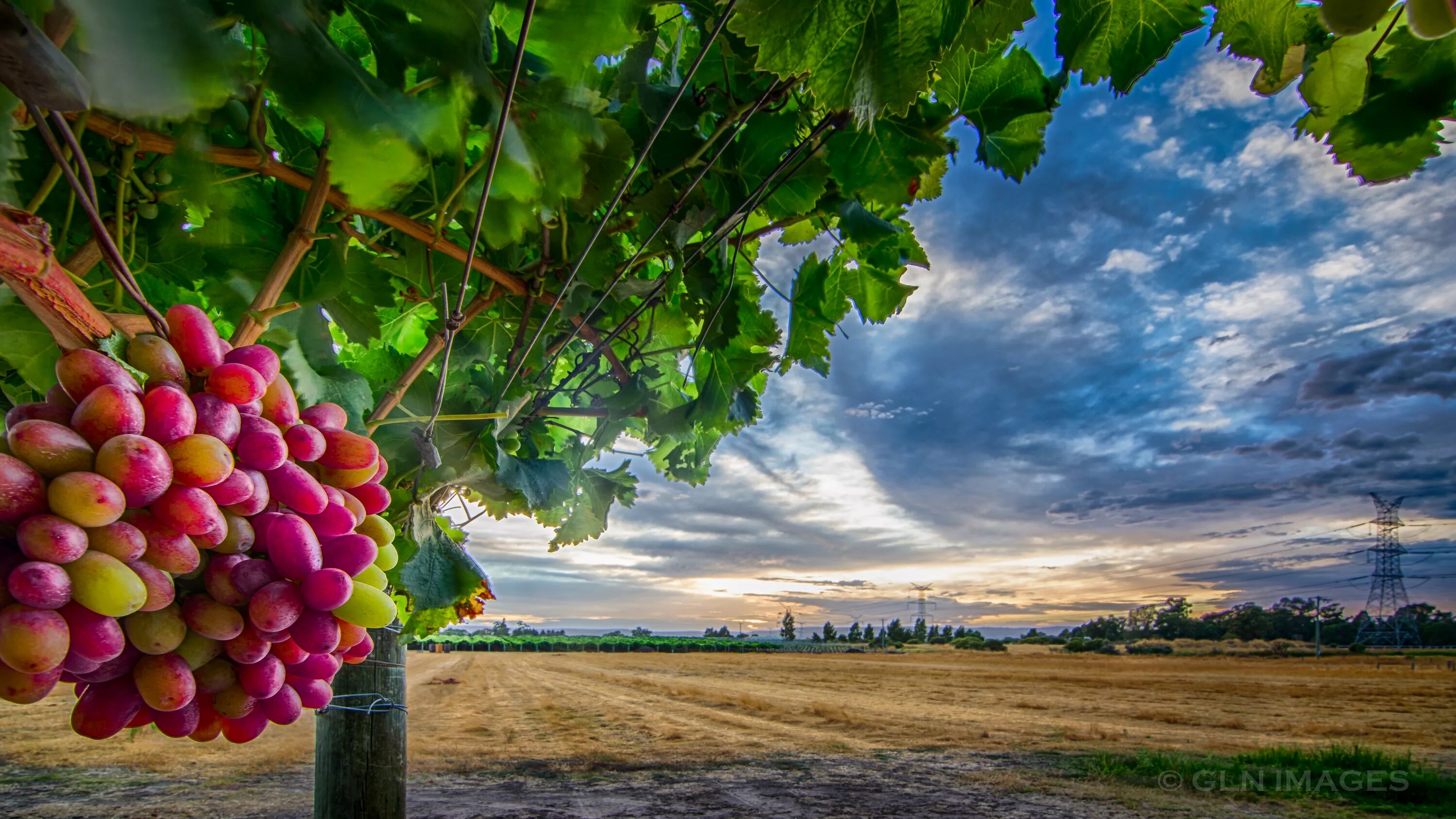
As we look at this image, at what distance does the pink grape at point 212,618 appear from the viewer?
21.5 inches

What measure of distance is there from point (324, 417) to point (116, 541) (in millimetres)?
221

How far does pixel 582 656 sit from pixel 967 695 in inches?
1751

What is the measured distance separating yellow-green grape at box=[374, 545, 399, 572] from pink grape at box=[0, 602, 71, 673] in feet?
0.90

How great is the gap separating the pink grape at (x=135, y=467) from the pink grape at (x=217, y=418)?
5 centimetres

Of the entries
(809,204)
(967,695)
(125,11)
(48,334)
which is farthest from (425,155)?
(967,695)

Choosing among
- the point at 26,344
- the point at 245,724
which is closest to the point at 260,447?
the point at 245,724

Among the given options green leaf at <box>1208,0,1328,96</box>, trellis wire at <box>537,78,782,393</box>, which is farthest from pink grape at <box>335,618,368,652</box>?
green leaf at <box>1208,0,1328,96</box>

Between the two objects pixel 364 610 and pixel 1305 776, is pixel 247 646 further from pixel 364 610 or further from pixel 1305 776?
pixel 1305 776

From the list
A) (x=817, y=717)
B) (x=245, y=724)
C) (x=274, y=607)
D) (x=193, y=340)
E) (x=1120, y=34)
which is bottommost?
(x=817, y=717)

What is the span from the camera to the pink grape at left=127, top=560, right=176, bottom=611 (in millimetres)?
510

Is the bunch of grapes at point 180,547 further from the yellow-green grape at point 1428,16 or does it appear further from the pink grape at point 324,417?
the yellow-green grape at point 1428,16

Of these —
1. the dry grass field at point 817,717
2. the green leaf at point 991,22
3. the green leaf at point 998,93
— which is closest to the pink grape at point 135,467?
the green leaf at point 991,22

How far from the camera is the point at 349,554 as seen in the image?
0.60 metres

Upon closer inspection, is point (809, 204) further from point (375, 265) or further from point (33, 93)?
point (33, 93)
